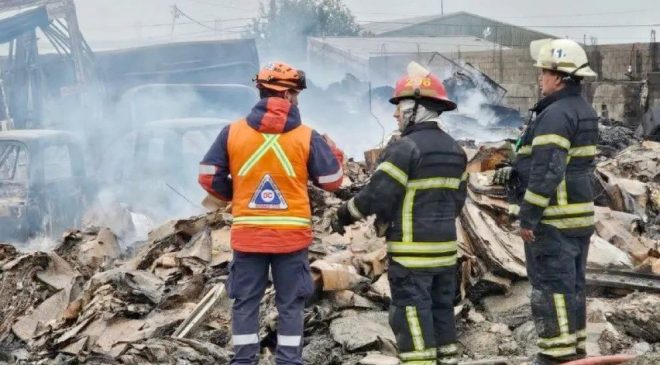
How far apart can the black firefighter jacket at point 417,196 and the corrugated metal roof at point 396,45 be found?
2692 cm

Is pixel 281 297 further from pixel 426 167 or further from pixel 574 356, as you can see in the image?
pixel 574 356

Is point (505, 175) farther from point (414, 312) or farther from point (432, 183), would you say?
point (414, 312)

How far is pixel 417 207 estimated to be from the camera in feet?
13.3

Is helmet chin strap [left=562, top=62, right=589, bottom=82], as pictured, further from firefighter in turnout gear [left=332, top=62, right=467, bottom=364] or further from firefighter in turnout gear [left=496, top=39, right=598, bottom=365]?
firefighter in turnout gear [left=332, top=62, right=467, bottom=364]

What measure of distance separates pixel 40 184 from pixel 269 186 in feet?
18.4

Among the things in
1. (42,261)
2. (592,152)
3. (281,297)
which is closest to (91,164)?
(42,261)

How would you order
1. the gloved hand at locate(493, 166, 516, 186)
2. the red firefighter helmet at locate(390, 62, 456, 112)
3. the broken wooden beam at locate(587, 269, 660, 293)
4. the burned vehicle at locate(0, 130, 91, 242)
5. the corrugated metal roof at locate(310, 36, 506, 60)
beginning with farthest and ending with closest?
1. the corrugated metal roof at locate(310, 36, 506, 60)
2. the burned vehicle at locate(0, 130, 91, 242)
3. the broken wooden beam at locate(587, 269, 660, 293)
4. the gloved hand at locate(493, 166, 516, 186)
5. the red firefighter helmet at locate(390, 62, 456, 112)

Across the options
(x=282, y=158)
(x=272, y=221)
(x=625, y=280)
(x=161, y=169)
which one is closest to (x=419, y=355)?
(x=272, y=221)

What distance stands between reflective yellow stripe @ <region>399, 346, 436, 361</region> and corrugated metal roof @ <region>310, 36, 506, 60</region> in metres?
27.1

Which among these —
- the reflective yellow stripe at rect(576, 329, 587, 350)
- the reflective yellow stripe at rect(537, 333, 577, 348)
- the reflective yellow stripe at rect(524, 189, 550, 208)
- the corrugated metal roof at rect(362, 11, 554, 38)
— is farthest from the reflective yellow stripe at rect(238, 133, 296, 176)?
the corrugated metal roof at rect(362, 11, 554, 38)

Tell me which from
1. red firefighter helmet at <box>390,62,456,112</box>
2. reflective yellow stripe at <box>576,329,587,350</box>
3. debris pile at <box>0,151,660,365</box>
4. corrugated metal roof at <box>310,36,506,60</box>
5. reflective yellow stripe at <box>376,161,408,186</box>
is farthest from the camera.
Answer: corrugated metal roof at <box>310,36,506,60</box>

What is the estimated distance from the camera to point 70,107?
15.0 meters

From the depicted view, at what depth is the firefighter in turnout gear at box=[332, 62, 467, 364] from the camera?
3988 mm

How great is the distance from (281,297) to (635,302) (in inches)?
101
